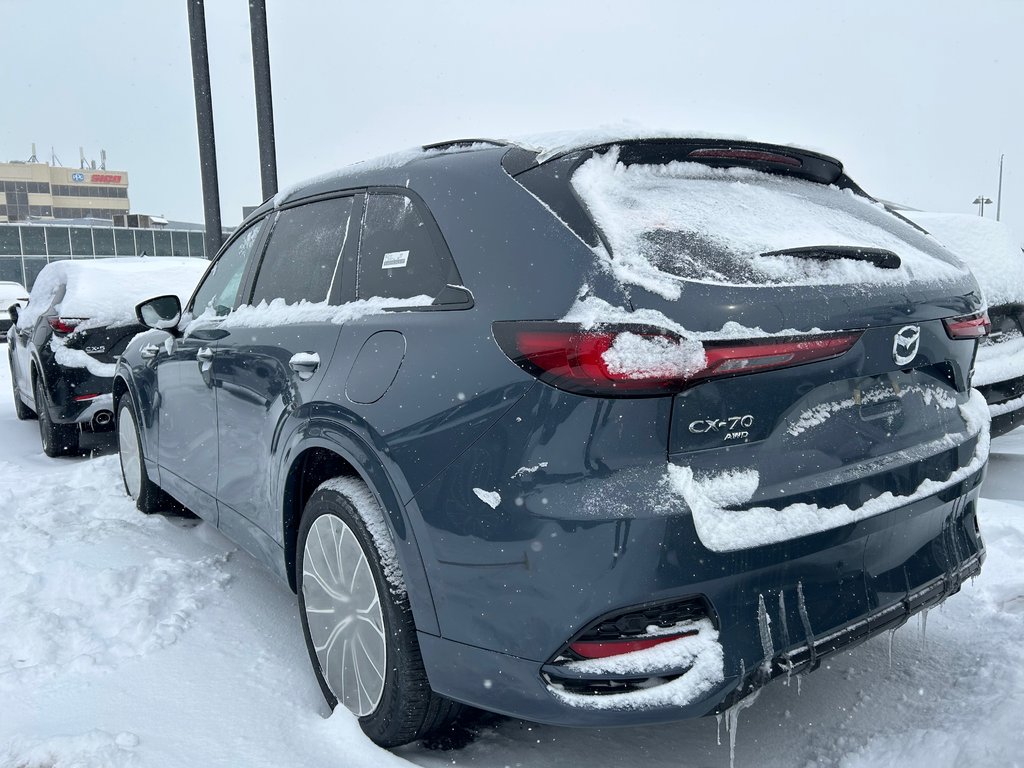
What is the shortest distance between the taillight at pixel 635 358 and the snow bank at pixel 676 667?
0.56m

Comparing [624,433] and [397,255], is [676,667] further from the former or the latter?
[397,255]

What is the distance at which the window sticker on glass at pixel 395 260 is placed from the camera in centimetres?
248

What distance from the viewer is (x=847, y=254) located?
210 centimetres

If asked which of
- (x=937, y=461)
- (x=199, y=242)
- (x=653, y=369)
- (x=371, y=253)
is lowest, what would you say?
(x=199, y=242)

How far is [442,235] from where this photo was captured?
2332mm

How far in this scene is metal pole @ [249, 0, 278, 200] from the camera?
8.18 metres

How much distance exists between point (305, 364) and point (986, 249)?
431 centimetres

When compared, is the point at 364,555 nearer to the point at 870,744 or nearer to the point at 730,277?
the point at 730,277

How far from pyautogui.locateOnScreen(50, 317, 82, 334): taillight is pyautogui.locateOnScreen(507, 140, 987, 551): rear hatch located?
5574 mm

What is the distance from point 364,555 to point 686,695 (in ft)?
3.19

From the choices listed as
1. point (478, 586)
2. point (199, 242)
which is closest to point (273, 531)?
point (478, 586)

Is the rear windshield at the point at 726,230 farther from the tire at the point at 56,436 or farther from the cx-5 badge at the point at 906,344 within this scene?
the tire at the point at 56,436

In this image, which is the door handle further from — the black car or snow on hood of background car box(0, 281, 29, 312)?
snow on hood of background car box(0, 281, 29, 312)

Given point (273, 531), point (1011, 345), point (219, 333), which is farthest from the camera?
point (1011, 345)
